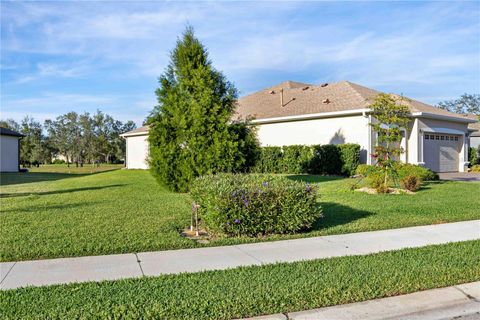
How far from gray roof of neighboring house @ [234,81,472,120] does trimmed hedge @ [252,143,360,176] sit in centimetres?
221

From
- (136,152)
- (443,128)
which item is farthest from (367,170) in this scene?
(136,152)

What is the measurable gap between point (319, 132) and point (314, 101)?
264 centimetres

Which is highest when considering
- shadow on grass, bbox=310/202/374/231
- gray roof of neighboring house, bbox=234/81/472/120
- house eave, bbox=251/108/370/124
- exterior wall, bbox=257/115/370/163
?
gray roof of neighboring house, bbox=234/81/472/120

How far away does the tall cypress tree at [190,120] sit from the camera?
13430 millimetres

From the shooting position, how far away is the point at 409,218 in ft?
29.4

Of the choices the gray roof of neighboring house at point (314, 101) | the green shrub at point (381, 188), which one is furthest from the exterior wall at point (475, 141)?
the green shrub at point (381, 188)

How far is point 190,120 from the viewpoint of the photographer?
1361cm

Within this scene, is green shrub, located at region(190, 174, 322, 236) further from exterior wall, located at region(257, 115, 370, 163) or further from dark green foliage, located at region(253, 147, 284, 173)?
dark green foliage, located at region(253, 147, 284, 173)

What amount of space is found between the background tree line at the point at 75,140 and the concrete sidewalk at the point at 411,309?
48.7 m

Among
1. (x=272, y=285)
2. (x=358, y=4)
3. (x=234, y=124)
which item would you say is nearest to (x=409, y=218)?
(x=272, y=285)

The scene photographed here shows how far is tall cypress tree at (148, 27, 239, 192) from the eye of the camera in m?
13.4

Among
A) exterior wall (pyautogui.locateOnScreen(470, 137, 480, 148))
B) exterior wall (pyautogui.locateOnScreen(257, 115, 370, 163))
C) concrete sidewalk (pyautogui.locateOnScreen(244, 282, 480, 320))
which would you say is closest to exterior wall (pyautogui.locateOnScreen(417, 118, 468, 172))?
exterior wall (pyautogui.locateOnScreen(257, 115, 370, 163))

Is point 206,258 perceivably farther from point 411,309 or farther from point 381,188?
point 381,188

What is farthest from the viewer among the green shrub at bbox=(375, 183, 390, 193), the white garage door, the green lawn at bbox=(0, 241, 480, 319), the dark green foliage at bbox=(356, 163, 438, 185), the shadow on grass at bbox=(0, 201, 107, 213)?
the white garage door
